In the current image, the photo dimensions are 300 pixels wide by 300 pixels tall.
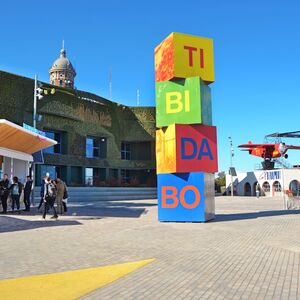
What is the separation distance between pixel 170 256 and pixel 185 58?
Result: 31.3ft

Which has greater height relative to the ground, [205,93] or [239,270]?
[205,93]

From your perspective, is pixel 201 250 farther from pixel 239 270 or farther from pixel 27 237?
pixel 27 237

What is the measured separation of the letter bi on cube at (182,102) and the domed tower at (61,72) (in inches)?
3993

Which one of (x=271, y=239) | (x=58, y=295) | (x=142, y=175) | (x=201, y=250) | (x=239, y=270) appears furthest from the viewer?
(x=142, y=175)

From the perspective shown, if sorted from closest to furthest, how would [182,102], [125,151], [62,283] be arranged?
[62,283] < [182,102] < [125,151]

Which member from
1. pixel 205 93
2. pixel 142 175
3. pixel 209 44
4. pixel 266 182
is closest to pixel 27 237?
pixel 205 93

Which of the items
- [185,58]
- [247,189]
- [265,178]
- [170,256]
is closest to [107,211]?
[185,58]

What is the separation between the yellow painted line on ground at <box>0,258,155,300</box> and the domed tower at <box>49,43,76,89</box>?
363 ft

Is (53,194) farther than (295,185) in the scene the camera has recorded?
No

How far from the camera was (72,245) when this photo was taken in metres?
9.61

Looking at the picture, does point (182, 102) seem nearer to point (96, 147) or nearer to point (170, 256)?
point (170, 256)

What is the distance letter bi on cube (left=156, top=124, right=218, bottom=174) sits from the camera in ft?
50.1

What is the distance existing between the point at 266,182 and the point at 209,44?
42078 mm

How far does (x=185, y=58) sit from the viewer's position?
15.9 meters
